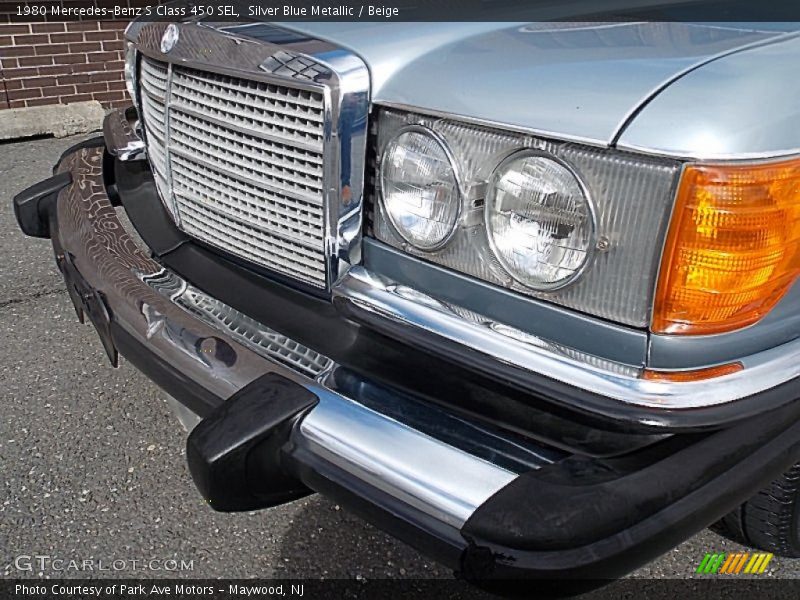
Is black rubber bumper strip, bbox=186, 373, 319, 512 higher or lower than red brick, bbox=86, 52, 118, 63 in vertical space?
higher

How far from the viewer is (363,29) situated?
5.80 ft

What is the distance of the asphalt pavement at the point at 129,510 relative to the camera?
7.04 ft

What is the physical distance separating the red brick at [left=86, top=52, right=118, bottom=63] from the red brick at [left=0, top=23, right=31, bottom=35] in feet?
1.75

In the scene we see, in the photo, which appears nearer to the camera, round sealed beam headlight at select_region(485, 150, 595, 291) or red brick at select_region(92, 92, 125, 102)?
round sealed beam headlight at select_region(485, 150, 595, 291)

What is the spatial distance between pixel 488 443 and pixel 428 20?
0.97 m

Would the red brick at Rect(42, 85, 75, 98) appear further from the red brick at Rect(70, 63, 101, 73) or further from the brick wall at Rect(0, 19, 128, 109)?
the red brick at Rect(70, 63, 101, 73)

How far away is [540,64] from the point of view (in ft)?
4.77

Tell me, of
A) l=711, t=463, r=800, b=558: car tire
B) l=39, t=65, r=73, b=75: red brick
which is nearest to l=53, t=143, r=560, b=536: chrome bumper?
l=711, t=463, r=800, b=558: car tire

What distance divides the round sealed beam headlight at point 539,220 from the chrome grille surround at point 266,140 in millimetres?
340

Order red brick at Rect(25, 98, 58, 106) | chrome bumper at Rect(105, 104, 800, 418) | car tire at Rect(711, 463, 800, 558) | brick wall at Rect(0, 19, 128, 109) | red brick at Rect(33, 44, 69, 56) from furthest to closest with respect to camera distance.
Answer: red brick at Rect(25, 98, 58, 106) < red brick at Rect(33, 44, 69, 56) < brick wall at Rect(0, 19, 128, 109) < car tire at Rect(711, 463, 800, 558) < chrome bumper at Rect(105, 104, 800, 418)

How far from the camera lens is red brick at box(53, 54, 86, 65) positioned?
20.9ft

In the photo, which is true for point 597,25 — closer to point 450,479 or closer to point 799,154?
point 799,154

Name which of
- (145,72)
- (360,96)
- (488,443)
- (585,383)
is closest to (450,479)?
(488,443)

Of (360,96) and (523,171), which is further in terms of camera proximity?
(360,96)
